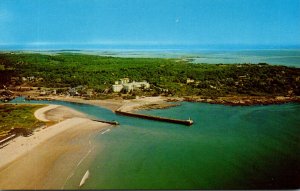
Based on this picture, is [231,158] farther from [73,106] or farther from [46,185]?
[73,106]

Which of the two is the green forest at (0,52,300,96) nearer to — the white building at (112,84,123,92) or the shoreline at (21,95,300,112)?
the white building at (112,84,123,92)

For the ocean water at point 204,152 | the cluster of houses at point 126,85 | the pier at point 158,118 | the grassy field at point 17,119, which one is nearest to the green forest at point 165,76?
the cluster of houses at point 126,85

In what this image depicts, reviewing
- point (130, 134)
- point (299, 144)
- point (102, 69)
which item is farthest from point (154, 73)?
point (299, 144)

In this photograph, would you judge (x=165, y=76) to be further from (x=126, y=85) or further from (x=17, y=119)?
(x=17, y=119)

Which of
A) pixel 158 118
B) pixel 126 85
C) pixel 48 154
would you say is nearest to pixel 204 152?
pixel 158 118

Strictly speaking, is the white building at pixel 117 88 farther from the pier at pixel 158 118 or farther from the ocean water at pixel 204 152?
the ocean water at pixel 204 152

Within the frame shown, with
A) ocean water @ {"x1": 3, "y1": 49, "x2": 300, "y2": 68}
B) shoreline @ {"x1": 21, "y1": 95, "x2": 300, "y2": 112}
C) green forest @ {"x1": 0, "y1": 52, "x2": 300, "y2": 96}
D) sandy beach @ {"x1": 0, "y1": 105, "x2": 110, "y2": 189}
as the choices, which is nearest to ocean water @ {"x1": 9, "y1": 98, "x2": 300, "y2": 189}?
sandy beach @ {"x1": 0, "y1": 105, "x2": 110, "y2": 189}
